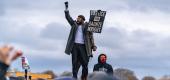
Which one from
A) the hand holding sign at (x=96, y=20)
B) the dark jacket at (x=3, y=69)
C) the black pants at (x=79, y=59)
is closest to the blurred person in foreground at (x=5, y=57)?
the dark jacket at (x=3, y=69)

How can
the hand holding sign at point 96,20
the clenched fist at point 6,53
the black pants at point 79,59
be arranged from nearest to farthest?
the clenched fist at point 6,53
the black pants at point 79,59
the hand holding sign at point 96,20

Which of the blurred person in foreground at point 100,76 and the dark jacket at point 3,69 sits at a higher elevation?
the dark jacket at point 3,69

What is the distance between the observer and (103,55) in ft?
68.1

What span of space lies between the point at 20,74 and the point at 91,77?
1826 cm

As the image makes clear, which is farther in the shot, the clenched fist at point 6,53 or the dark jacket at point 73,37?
the dark jacket at point 73,37

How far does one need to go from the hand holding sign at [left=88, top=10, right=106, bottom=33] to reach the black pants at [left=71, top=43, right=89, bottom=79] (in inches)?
50.4

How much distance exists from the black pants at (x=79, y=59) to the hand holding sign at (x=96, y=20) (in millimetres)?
1279

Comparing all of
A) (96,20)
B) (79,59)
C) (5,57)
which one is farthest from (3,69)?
(96,20)

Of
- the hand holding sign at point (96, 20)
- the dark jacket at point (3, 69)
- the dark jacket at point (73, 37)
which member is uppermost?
the hand holding sign at point (96, 20)

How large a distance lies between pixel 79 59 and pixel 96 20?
2615 mm

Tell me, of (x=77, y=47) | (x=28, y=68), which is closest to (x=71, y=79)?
(x=77, y=47)

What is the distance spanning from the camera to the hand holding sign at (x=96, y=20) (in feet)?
72.9

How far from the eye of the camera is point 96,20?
23016mm

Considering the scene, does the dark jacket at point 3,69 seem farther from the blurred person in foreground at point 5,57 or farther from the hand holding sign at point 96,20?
the hand holding sign at point 96,20
